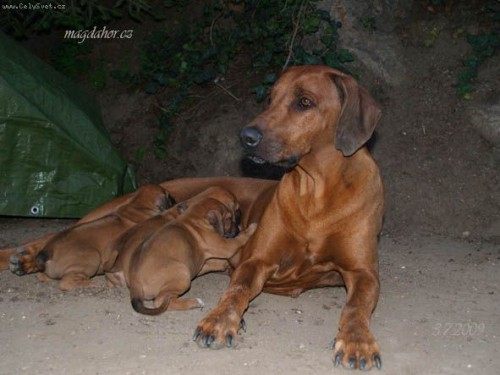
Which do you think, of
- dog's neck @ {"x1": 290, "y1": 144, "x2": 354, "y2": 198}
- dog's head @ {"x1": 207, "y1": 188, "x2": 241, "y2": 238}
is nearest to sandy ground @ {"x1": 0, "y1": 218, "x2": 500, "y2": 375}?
dog's head @ {"x1": 207, "y1": 188, "x2": 241, "y2": 238}

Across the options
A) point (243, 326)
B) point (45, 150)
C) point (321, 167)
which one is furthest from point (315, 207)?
point (45, 150)

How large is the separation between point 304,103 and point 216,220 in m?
1.29

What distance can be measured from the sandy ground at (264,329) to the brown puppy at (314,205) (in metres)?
0.17

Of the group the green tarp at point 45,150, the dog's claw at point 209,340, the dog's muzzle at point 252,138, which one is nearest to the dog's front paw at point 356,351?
the dog's claw at point 209,340

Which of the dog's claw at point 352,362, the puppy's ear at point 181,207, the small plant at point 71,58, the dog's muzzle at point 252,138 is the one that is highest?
the dog's muzzle at point 252,138

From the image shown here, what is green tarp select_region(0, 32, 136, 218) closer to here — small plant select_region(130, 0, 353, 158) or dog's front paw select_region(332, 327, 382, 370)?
small plant select_region(130, 0, 353, 158)

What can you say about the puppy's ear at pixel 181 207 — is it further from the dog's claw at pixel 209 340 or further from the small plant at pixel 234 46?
the small plant at pixel 234 46

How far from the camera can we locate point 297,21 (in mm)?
8422

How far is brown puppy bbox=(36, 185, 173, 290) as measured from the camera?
533 centimetres

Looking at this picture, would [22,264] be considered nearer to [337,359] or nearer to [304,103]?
[304,103]

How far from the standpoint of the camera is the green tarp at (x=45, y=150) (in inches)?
260

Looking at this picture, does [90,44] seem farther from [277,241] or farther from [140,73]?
[277,241]

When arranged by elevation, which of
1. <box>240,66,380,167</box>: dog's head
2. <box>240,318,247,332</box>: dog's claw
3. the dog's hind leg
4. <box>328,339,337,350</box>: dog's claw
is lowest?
the dog's hind leg

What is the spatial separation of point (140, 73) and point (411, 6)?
11.1 feet
